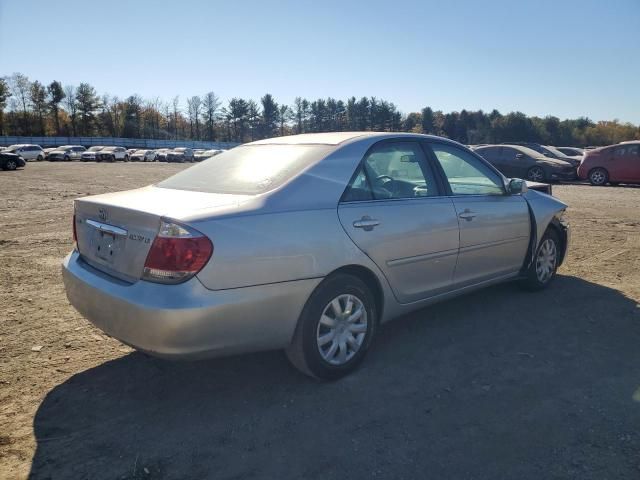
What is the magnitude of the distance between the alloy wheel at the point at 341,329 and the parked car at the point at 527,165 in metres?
16.7

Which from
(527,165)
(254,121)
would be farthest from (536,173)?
(254,121)

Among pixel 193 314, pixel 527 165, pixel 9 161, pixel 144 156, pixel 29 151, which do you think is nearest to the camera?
pixel 193 314

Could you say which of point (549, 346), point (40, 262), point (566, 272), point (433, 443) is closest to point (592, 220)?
point (566, 272)

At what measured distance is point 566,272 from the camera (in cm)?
605

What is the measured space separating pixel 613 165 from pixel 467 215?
54.5 feet

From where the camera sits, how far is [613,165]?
1781 centimetres

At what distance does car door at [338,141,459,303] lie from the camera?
11.2ft

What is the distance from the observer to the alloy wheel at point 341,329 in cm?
324

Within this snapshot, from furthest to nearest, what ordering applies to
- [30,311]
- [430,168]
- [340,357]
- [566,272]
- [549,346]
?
[566,272] → [30,311] → [430,168] → [549,346] → [340,357]

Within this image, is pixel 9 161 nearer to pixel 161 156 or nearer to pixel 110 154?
pixel 110 154

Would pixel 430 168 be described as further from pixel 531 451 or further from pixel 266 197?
pixel 531 451

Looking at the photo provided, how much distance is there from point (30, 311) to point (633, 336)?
5161mm

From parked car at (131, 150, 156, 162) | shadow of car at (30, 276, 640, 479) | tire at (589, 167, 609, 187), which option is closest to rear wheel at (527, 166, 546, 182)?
tire at (589, 167, 609, 187)

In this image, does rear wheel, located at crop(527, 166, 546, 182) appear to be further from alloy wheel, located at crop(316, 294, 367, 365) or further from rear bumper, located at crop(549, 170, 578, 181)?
alloy wheel, located at crop(316, 294, 367, 365)
